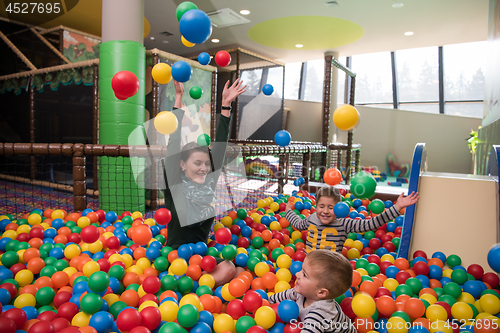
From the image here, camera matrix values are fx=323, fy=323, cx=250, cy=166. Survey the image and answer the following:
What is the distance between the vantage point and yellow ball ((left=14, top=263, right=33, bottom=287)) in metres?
1.69

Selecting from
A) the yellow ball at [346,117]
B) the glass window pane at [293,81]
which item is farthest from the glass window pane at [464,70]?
the yellow ball at [346,117]

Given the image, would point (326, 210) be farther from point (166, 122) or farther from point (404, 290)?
point (166, 122)

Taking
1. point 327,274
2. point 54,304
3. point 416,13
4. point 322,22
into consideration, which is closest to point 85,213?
point 54,304

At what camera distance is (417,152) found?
6.64 feet

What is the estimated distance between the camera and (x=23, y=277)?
169 centimetres

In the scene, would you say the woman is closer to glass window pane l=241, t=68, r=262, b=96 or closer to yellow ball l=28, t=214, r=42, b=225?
yellow ball l=28, t=214, r=42, b=225

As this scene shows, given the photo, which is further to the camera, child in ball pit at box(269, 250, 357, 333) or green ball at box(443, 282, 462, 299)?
green ball at box(443, 282, 462, 299)

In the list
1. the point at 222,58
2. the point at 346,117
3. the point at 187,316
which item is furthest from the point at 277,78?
the point at 187,316

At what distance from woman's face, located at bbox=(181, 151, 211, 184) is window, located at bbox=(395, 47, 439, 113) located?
28.9 feet

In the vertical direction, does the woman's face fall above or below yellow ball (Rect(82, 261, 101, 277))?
above

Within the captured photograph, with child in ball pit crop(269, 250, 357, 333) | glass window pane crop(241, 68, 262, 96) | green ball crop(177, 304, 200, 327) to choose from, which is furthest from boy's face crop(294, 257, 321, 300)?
glass window pane crop(241, 68, 262, 96)

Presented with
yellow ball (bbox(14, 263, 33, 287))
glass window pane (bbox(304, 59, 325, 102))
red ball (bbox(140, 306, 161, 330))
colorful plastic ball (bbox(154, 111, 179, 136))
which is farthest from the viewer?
glass window pane (bbox(304, 59, 325, 102))

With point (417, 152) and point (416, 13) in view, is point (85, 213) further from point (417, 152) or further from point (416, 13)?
point (416, 13)

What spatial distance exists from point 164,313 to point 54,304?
0.59 meters
